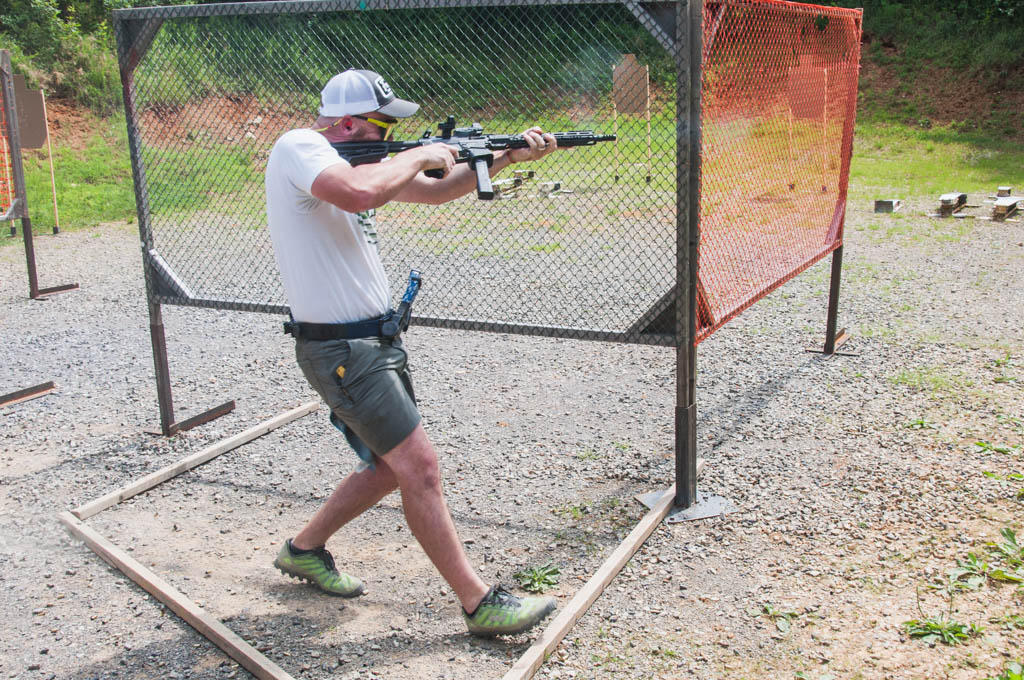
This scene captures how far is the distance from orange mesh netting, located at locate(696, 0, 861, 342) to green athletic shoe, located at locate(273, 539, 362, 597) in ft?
5.77

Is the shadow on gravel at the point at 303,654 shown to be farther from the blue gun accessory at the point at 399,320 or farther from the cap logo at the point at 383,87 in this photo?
the cap logo at the point at 383,87

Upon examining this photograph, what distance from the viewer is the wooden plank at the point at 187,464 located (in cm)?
412

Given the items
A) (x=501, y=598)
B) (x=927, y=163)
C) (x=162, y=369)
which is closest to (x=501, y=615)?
(x=501, y=598)

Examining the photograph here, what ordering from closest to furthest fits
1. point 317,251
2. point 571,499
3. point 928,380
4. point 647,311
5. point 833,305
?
point 317,251, point 647,311, point 571,499, point 928,380, point 833,305

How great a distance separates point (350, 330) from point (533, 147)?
104cm

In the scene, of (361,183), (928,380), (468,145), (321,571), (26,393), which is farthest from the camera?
(26,393)

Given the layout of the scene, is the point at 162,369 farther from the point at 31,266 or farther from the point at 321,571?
the point at 31,266

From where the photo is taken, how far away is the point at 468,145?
3.18 m

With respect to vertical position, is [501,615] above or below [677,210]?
below

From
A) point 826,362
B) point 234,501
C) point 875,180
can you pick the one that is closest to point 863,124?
point 875,180

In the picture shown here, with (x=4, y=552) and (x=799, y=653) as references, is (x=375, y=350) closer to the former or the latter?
(x=799, y=653)

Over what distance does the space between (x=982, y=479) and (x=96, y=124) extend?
57.3 feet

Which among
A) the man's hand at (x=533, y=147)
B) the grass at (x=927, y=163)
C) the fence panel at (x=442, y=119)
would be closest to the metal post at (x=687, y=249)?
the fence panel at (x=442, y=119)

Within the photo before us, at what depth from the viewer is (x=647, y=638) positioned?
3.02 metres
